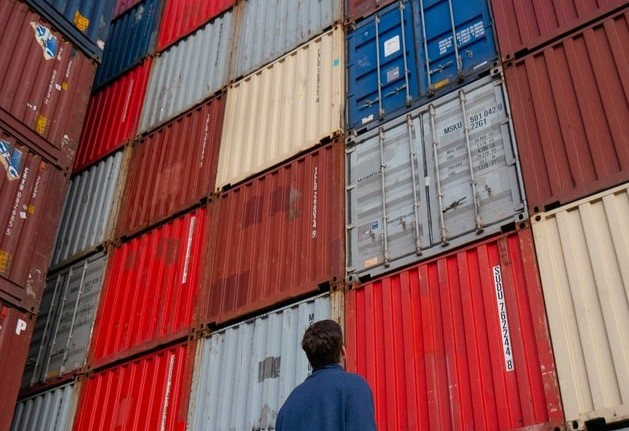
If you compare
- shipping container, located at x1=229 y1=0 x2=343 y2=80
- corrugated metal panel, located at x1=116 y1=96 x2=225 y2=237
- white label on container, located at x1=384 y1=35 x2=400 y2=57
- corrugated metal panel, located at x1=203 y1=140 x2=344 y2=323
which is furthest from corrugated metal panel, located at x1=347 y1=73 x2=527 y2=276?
corrugated metal panel, located at x1=116 y1=96 x2=225 y2=237

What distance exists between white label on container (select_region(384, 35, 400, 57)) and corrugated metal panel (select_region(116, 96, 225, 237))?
3.95m

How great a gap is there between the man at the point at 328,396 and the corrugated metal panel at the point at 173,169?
9809 millimetres

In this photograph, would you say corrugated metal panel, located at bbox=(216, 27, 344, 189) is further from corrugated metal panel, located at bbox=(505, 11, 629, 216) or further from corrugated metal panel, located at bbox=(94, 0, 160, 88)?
corrugated metal panel, located at bbox=(94, 0, 160, 88)

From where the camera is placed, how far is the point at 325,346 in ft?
15.5

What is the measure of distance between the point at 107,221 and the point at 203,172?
9.13 feet

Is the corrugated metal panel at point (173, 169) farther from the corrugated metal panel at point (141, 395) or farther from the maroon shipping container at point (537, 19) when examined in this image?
the maroon shipping container at point (537, 19)

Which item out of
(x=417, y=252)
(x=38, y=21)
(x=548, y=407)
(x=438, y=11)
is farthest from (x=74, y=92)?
(x=548, y=407)

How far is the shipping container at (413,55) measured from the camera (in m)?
11.8

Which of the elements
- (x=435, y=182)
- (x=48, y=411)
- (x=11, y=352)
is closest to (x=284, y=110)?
(x=435, y=182)

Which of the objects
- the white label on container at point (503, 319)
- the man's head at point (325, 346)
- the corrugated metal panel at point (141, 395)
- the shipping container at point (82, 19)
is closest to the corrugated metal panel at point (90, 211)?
the shipping container at point (82, 19)

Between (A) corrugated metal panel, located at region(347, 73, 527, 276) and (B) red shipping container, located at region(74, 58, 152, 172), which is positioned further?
(B) red shipping container, located at region(74, 58, 152, 172)

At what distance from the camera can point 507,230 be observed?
957cm

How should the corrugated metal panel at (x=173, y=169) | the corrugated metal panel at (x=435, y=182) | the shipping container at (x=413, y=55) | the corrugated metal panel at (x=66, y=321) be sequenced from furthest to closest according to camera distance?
the corrugated metal panel at (x=173, y=169) < the corrugated metal panel at (x=66, y=321) < the shipping container at (x=413, y=55) < the corrugated metal panel at (x=435, y=182)

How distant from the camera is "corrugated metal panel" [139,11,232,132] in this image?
1648 cm
